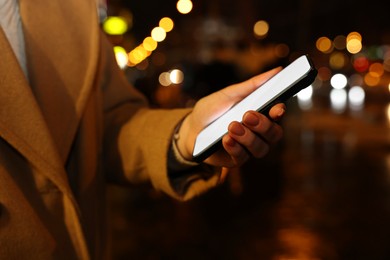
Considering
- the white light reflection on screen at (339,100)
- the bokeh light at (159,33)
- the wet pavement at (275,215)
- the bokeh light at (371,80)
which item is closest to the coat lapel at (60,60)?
the wet pavement at (275,215)

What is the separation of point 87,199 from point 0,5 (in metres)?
0.60

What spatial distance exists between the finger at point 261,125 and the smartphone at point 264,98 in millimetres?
24

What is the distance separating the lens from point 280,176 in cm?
963

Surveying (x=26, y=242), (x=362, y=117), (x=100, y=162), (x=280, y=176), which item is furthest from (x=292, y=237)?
(x=362, y=117)

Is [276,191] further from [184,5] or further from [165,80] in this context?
[165,80]

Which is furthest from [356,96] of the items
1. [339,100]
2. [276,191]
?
[276,191]

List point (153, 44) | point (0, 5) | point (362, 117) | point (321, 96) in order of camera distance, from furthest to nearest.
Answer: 1. point (153, 44)
2. point (321, 96)
3. point (362, 117)
4. point (0, 5)

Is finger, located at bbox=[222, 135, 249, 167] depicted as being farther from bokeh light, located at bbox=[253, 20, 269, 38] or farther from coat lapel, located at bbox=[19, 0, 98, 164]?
bokeh light, located at bbox=[253, 20, 269, 38]

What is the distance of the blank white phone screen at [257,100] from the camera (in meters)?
1.41

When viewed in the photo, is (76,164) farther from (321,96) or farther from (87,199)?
(321,96)

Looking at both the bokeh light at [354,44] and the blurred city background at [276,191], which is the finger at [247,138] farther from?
the bokeh light at [354,44]

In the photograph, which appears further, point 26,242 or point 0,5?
point 0,5

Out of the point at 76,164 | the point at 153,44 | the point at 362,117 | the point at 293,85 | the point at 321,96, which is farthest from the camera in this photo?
the point at 153,44

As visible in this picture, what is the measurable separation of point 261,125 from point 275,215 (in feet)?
18.9
